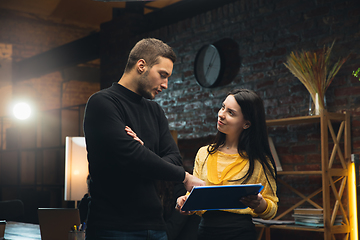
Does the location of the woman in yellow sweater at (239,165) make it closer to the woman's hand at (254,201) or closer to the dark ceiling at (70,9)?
the woman's hand at (254,201)

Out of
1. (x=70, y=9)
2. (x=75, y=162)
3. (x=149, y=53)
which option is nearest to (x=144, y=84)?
(x=149, y=53)

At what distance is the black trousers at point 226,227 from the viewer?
1672mm

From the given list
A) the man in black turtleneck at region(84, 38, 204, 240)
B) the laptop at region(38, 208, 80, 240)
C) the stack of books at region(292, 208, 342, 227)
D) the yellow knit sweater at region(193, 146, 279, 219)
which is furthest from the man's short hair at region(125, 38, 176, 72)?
the stack of books at region(292, 208, 342, 227)

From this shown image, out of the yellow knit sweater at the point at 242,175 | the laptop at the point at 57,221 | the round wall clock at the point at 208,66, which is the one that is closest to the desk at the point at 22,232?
the laptop at the point at 57,221

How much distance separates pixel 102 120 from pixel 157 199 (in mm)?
313

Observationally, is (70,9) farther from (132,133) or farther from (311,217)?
(132,133)

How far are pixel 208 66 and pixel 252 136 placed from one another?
2281 millimetres

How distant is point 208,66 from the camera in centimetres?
407

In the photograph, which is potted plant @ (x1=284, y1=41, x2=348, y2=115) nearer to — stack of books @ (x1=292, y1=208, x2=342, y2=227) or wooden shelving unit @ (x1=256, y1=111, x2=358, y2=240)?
wooden shelving unit @ (x1=256, y1=111, x2=358, y2=240)

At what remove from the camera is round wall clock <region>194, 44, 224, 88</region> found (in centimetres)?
A: 396

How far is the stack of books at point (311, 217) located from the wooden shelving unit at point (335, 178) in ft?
0.12

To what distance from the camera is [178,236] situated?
3.14m

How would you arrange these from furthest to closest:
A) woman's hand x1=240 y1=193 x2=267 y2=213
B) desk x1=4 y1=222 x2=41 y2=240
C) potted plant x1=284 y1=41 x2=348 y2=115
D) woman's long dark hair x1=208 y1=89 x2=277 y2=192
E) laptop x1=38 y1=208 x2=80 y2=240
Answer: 1. potted plant x1=284 y1=41 x2=348 y2=115
2. desk x1=4 y1=222 x2=41 y2=240
3. laptop x1=38 y1=208 x2=80 y2=240
4. woman's long dark hair x1=208 y1=89 x2=277 y2=192
5. woman's hand x1=240 y1=193 x2=267 y2=213

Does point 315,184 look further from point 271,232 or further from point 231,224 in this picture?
point 231,224
